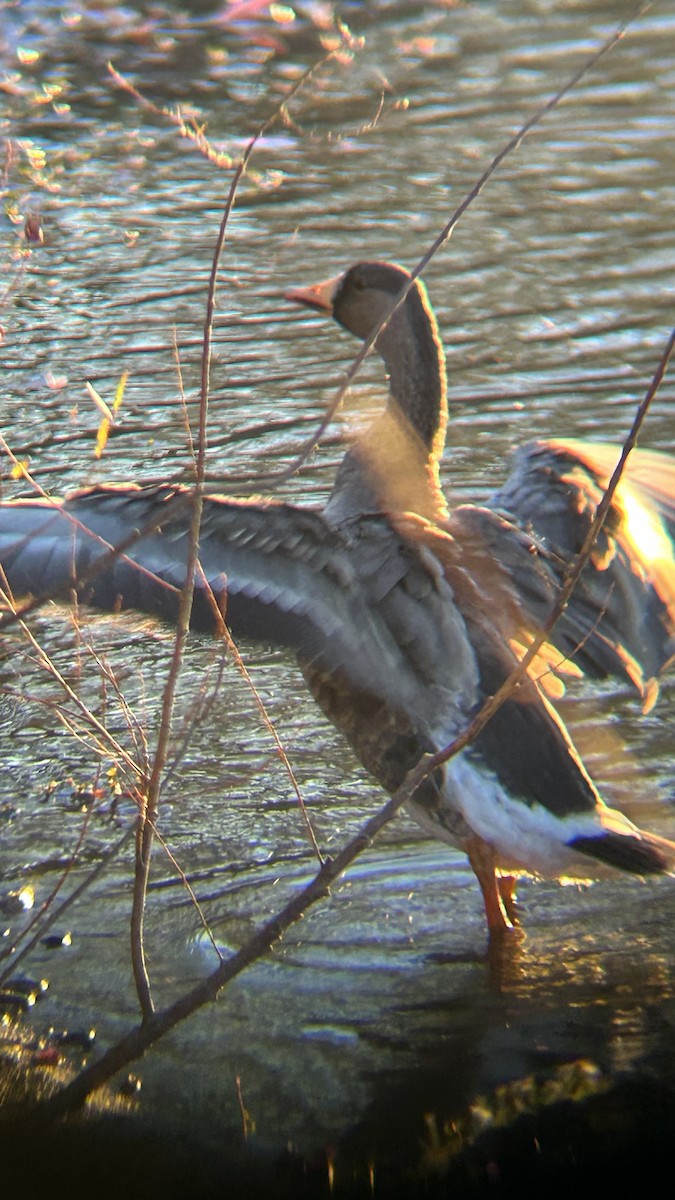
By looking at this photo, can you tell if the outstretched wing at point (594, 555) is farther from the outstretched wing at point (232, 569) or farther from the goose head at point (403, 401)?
the outstretched wing at point (232, 569)

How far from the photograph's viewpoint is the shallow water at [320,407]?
→ 12.3 ft

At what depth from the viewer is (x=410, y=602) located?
3.60 metres

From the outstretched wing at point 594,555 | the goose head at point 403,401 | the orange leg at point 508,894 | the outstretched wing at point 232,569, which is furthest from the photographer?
the goose head at point 403,401

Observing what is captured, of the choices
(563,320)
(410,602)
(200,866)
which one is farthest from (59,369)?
(410,602)

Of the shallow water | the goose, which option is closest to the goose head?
the goose

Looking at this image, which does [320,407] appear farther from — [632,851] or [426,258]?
[426,258]

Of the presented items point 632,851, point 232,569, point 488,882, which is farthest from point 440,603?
point 488,882

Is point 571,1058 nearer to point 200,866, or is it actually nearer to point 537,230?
point 200,866

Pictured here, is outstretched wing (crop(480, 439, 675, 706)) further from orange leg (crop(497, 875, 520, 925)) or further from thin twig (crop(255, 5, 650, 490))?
thin twig (crop(255, 5, 650, 490))

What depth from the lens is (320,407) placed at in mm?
7785

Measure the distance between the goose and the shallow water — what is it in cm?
22

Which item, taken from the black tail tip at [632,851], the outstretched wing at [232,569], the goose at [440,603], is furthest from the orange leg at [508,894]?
the outstretched wing at [232,569]

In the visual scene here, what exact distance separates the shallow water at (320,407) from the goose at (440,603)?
22cm

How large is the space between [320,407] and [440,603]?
428 cm
